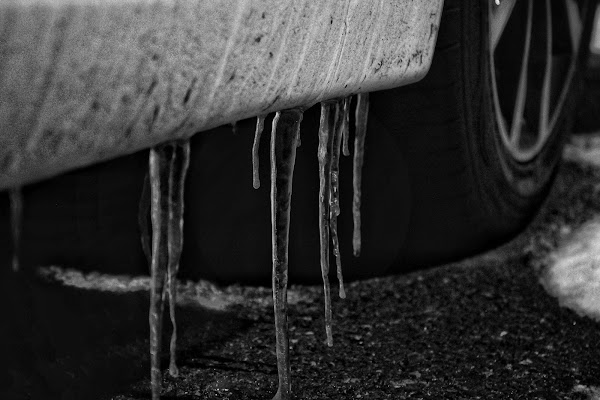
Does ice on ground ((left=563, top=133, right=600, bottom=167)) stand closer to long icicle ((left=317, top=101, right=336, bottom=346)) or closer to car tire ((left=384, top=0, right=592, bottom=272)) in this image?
car tire ((left=384, top=0, right=592, bottom=272))

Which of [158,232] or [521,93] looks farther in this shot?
[521,93]

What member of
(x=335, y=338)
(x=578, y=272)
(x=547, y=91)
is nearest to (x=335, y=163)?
(x=335, y=338)

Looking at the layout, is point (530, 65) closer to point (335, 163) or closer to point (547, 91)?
point (547, 91)

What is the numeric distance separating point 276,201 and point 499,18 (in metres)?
0.84

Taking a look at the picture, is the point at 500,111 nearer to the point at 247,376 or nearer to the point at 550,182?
the point at 550,182

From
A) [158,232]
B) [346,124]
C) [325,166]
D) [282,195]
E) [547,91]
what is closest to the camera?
[158,232]

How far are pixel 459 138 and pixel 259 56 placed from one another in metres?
0.83

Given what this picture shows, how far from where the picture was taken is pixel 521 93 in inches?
82.8

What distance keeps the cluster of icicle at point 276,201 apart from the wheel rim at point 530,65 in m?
0.46

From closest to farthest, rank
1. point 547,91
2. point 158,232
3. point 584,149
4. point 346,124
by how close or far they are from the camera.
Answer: point 158,232
point 346,124
point 547,91
point 584,149

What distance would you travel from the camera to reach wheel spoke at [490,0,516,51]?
5.89ft

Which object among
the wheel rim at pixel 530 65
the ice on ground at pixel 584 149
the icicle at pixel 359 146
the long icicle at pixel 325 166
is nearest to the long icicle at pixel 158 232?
the long icicle at pixel 325 166

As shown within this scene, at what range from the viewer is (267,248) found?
1826 millimetres

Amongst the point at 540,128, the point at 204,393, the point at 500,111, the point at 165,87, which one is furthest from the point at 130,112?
the point at 540,128
